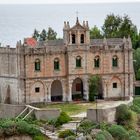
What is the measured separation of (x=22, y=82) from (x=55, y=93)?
415 centimetres

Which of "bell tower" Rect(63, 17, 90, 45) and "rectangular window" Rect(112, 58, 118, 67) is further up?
"bell tower" Rect(63, 17, 90, 45)

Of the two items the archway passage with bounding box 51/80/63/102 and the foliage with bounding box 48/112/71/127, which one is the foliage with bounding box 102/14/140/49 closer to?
the archway passage with bounding box 51/80/63/102

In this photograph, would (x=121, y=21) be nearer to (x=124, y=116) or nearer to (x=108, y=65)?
(x=108, y=65)

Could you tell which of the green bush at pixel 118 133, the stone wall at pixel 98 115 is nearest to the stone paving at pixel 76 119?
the stone wall at pixel 98 115

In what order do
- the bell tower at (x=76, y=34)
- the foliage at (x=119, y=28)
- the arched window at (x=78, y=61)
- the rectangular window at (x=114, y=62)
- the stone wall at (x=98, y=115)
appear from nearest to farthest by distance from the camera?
the stone wall at (x=98, y=115), the bell tower at (x=76, y=34), the arched window at (x=78, y=61), the rectangular window at (x=114, y=62), the foliage at (x=119, y=28)

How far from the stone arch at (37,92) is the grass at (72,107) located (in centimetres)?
101

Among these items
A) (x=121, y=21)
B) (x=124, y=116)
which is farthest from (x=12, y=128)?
(x=121, y=21)

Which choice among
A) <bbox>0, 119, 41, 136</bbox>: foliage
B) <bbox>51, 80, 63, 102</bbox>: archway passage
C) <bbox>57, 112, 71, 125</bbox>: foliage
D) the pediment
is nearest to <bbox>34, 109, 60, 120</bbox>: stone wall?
<bbox>57, 112, 71, 125</bbox>: foliage

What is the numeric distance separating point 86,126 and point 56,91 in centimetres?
1057

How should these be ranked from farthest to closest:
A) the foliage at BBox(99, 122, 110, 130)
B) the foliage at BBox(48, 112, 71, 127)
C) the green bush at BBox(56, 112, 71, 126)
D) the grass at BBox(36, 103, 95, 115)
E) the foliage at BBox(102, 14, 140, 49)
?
the foliage at BBox(102, 14, 140, 49) < the grass at BBox(36, 103, 95, 115) < the green bush at BBox(56, 112, 71, 126) < the foliage at BBox(48, 112, 71, 127) < the foliage at BBox(99, 122, 110, 130)

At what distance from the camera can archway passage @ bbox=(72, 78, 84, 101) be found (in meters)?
61.4

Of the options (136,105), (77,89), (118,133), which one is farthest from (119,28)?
(118,133)

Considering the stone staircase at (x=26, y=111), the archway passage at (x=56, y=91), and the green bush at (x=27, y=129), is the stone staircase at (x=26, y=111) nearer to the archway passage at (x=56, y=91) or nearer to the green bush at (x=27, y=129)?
the green bush at (x=27, y=129)

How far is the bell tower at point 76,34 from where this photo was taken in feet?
196
